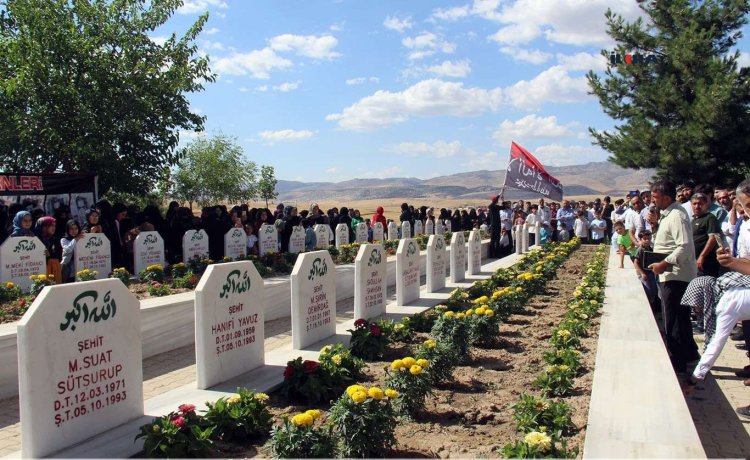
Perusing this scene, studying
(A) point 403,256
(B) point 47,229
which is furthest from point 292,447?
(B) point 47,229

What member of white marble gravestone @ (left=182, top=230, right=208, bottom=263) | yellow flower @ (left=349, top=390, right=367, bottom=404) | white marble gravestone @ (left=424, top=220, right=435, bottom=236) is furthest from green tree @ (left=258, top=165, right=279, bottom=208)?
yellow flower @ (left=349, top=390, right=367, bottom=404)

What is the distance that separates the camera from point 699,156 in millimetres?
19719

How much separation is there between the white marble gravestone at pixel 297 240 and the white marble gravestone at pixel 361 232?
10.1ft

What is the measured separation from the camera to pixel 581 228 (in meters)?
22.0

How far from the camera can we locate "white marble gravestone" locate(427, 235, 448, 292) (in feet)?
36.9

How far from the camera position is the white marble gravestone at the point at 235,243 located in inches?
497

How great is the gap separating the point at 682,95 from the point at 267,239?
1494 cm

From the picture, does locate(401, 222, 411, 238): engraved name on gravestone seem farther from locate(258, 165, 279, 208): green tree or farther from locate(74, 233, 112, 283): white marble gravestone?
locate(258, 165, 279, 208): green tree

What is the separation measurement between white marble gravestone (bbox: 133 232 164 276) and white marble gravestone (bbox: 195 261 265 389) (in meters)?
5.49

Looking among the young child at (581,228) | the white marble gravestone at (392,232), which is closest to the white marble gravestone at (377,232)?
the white marble gravestone at (392,232)

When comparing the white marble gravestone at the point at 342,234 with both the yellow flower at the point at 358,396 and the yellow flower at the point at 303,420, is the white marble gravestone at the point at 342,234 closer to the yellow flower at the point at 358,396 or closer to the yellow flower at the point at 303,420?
the yellow flower at the point at 358,396

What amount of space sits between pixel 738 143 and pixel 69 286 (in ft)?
65.8

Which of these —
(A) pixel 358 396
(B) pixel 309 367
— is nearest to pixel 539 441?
(A) pixel 358 396

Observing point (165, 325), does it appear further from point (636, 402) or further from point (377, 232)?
point (377, 232)
